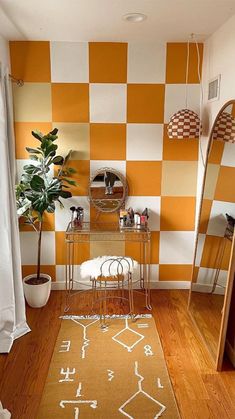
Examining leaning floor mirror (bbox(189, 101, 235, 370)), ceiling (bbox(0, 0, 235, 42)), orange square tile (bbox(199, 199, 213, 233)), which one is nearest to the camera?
ceiling (bbox(0, 0, 235, 42))

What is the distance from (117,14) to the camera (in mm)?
2281

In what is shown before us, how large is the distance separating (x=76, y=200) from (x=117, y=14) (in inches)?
61.0

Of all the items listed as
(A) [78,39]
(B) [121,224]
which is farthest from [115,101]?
(B) [121,224]

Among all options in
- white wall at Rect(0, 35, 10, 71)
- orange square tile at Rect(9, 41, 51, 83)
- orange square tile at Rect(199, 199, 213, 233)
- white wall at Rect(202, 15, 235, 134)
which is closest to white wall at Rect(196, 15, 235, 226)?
white wall at Rect(202, 15, 235, 134)

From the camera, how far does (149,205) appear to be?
3236 mm

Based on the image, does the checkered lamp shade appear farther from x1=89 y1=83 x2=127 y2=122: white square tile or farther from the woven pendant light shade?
x1=89 y1=83 x2=127 y2=122: white square tile

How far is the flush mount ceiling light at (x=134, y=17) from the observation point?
228 cm

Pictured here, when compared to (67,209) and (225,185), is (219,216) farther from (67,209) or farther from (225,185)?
(67,209)

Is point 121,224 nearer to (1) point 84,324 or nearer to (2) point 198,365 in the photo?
(1) point 84,324

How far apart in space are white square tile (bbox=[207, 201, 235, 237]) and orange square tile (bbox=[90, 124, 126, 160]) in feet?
3.33

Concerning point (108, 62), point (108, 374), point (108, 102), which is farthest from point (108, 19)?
point (108, 374)

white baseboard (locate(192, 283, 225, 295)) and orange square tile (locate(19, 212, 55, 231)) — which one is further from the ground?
orange square tile (locate(19, 212, 55, 231))

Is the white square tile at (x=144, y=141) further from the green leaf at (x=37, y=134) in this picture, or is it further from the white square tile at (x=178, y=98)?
the green leaf at (x=37, y=134)

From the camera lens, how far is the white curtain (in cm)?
232
